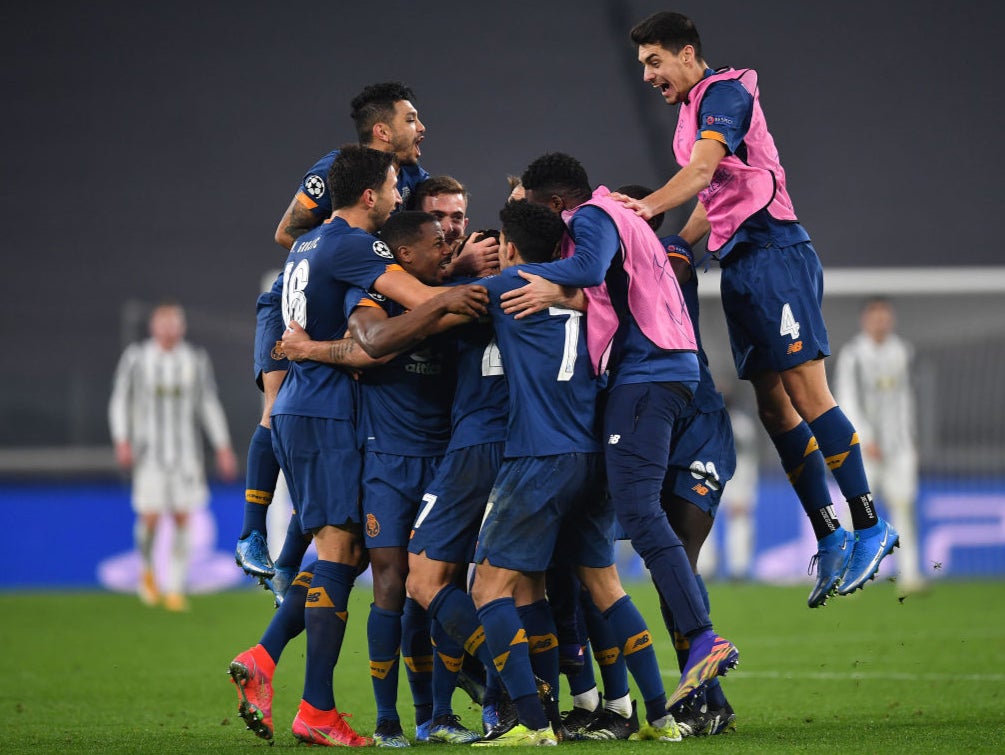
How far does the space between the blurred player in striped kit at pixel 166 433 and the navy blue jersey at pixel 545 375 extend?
8415 millimetres

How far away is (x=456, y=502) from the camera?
16.1ft

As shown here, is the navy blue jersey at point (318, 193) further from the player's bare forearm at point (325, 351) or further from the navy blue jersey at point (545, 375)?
the navy blue jersey at point (545, 375)

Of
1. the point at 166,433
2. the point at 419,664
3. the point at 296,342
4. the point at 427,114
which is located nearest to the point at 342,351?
the point at 296,342

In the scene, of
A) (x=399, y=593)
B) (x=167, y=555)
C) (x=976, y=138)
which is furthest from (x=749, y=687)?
(x=976, y=138)

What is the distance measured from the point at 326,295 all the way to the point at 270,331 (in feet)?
3.18

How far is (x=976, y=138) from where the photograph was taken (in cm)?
1942

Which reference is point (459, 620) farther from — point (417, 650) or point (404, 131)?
point (404, 131)

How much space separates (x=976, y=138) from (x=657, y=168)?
4.77 m

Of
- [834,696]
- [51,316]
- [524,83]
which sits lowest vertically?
[834,696]

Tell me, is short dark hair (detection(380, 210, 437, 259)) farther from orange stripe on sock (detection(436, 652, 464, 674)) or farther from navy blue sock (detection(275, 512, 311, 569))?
orange stripe on sock (detection(436, 652, 464, 674))

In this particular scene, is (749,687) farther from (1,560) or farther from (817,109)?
(817,109)

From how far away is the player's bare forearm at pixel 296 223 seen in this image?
5.89 metres

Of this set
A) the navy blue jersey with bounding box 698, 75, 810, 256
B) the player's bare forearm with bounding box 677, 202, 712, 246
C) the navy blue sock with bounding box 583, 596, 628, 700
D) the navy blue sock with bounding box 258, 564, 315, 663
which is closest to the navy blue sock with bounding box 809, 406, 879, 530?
the navy blue jersey with bounding box 698, 75, 810, 256

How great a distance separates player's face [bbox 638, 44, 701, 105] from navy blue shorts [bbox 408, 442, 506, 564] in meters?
1.73
